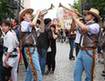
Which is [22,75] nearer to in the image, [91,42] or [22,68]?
[22,68]

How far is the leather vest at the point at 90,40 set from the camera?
9836 millimetres

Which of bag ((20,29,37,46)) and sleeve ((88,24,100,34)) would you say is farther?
bag ((20,29,37,46))

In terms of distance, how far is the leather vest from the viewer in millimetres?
9836

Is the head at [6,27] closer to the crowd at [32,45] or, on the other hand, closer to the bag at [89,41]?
the crowd at [32,45]

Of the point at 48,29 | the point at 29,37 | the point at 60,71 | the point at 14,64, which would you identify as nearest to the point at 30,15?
the point at 29,37

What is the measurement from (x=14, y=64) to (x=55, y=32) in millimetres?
4979

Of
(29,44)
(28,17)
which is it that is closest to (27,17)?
(28,17)

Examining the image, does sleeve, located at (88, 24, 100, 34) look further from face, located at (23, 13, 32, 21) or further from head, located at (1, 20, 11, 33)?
head, located at (1, 20, 11, 33)

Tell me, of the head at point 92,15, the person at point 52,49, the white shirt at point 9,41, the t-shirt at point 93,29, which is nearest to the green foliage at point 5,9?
the person at point 52,49

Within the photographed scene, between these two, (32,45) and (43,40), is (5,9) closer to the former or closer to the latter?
(43,40)

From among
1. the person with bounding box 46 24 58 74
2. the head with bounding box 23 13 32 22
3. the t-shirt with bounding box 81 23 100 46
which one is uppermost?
the head with bounding box 23 13 32 22

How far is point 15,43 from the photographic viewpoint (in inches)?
408

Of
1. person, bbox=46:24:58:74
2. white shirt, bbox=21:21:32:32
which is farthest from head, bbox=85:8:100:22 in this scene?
person, bbox=46:24:58:74

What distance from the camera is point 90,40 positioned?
9.85 metres
